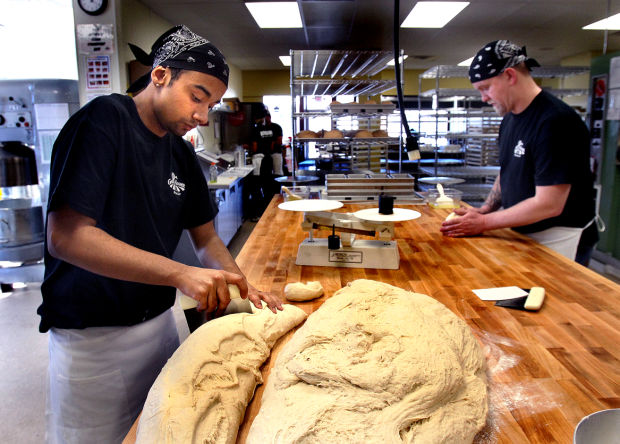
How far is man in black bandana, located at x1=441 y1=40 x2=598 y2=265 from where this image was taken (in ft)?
6.43

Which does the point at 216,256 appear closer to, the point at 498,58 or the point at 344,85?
the point at 498,58

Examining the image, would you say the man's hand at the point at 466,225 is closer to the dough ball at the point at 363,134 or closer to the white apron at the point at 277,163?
the dough ball at the point at 363,134

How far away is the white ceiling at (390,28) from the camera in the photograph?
16.3ft

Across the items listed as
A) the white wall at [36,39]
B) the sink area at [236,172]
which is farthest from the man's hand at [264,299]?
the sink area at [236,172]

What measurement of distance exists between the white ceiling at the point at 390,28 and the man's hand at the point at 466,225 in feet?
11.3

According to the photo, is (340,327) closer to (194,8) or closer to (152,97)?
(152,97)

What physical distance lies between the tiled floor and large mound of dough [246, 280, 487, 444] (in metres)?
1.92

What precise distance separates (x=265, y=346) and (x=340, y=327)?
9.1 inches

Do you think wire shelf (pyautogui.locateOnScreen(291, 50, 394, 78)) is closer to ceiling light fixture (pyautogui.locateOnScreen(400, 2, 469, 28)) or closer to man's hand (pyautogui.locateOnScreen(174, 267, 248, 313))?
ceiling light fixture (pyautogui.locateOnScreen(400, 2, 469, 28))

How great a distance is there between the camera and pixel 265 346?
109 cm

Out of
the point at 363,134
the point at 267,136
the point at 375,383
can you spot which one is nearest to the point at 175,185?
the point at 375,383

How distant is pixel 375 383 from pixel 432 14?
5.49 meters

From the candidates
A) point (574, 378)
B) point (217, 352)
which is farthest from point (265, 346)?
point (574, 378)

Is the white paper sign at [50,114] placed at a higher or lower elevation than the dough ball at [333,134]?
higher
